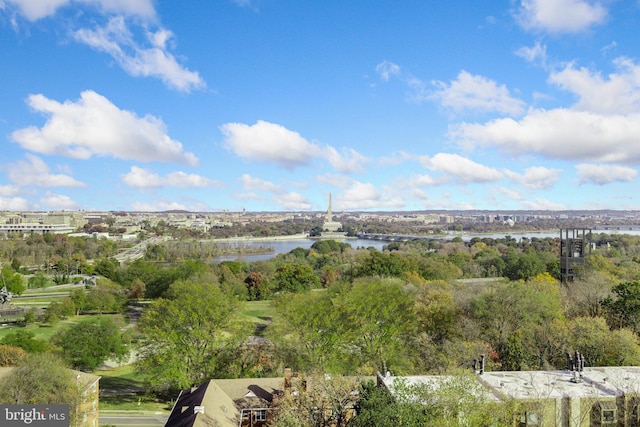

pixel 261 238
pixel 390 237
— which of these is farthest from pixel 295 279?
pixel 261 238

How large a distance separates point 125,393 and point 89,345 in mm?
3693

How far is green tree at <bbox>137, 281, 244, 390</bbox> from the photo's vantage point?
23.2 metres

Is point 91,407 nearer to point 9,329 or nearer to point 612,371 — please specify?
point 612,371

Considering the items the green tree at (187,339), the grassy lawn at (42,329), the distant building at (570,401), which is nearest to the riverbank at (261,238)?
the grassy lawn at (42,329)

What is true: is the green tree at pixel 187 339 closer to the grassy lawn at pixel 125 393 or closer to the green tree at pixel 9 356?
the grassy lawn at pixel 125 393

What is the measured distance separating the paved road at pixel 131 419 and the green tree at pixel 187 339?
1433 millimetres

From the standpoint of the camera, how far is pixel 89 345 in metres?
27.2

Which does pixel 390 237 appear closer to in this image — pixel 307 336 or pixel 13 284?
pixel 13 284

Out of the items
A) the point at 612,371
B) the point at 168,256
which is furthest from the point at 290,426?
the point at 168,256

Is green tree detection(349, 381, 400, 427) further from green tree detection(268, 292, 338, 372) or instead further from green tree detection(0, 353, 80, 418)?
green tree detection(0, 353, 80, 418)

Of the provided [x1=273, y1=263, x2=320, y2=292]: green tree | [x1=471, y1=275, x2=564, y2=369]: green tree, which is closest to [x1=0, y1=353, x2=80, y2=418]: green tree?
[x1=471, y1=275, x2=564, y2=369]: green tree

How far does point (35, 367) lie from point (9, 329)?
25.7 m

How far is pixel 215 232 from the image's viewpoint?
17850 cm

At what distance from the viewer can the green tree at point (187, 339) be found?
76.2 ft
